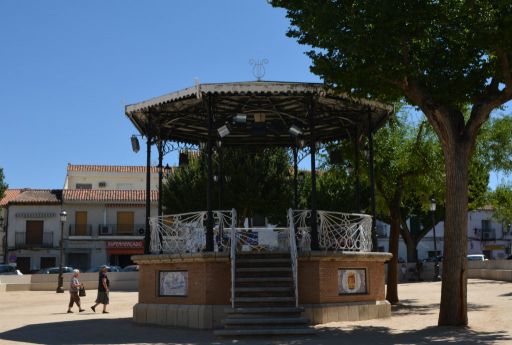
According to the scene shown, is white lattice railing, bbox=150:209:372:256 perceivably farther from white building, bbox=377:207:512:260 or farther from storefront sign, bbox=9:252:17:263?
white building, bbox=377:207:512:260

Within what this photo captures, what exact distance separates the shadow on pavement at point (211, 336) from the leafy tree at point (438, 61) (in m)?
1.44

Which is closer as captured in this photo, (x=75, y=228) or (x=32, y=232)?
(x=32, y=232)

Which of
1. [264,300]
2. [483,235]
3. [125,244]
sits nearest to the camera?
[264,300]

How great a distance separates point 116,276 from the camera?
37406 millimetres

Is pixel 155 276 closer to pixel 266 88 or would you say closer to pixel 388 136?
pixel 266 88

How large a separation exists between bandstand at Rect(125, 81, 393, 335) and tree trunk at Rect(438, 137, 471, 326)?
2211mm

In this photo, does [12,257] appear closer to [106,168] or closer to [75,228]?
[75,228]

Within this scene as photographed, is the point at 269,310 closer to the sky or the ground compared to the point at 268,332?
closer to the sky

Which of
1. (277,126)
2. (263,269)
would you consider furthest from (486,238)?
(263,269)

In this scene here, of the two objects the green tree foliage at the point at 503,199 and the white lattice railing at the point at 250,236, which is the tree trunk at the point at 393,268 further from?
the green tree foliage at the point at 503,199

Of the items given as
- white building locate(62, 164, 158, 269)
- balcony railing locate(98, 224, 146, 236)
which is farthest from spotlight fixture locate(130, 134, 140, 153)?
balcony railing locate(98, 224, 146, 236)

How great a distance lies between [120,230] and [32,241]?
24.9 feet

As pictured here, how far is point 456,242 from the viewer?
45.6ft

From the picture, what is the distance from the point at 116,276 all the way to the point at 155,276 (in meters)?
22.8
